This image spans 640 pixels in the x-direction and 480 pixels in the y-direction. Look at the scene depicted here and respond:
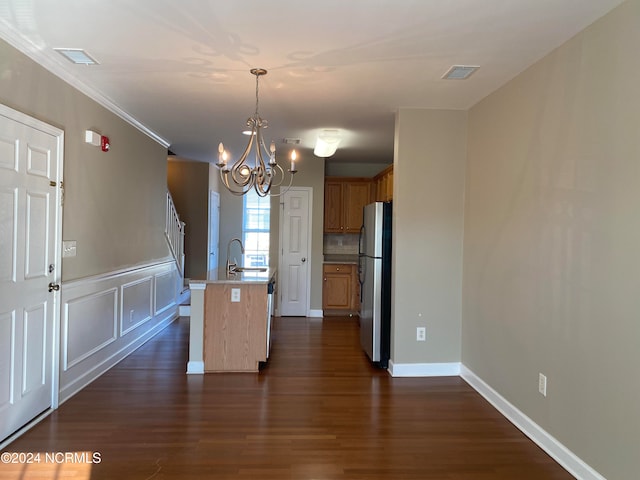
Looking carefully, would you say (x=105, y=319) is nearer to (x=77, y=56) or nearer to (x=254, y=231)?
(x=77, y=56)

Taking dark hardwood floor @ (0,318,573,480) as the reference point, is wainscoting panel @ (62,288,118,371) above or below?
above

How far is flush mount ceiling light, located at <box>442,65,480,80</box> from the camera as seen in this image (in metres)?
2.92

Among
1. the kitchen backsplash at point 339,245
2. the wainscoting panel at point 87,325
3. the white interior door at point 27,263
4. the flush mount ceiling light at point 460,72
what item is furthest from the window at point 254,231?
the flush mount ceiling light at point 460,72

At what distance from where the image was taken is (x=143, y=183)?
15.9ft

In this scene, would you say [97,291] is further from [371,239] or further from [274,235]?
[274,235]

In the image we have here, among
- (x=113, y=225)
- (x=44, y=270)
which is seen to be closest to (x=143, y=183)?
(x=113, y=225)

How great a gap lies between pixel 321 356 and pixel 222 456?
7.01 ft

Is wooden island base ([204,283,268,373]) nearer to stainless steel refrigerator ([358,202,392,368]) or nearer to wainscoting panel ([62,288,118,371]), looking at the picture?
wainscoting panel ([62,288,118,371])

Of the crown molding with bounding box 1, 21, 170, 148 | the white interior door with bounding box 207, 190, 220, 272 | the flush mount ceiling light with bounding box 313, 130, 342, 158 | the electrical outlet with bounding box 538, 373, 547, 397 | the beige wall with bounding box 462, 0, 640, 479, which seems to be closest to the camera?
the beige wall with bounding box 462, 0, 640, 479

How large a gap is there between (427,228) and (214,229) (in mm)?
5551

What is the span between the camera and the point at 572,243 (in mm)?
2410

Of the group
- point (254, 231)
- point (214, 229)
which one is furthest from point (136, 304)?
point (254, 231)

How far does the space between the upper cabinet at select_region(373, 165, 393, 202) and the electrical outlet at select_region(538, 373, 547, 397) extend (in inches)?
122

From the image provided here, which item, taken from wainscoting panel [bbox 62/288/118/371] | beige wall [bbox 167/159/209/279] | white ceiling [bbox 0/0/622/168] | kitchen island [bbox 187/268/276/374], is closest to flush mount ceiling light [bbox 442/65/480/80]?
white ceiling [bbox 0/0/622/168]
